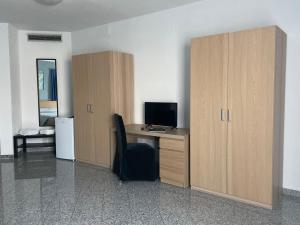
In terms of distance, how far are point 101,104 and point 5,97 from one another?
2.13m

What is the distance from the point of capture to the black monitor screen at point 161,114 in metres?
4.25

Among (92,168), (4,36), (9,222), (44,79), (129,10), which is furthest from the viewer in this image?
(44,79)

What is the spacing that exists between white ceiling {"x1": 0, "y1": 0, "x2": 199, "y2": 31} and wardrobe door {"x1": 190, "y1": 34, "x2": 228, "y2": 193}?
1.16 meters

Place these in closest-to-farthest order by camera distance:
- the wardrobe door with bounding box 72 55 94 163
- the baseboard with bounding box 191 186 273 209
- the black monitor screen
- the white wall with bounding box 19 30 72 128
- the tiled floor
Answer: the tiled floor
the baseboard with bounding box 191 186 273 209
the black monitor screen
the wardrobe door with bounding box 72 55 94 163
the white wall with bounding box 19 30 72 128

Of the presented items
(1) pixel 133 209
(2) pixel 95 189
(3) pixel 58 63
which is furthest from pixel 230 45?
(3) pixel 58 63

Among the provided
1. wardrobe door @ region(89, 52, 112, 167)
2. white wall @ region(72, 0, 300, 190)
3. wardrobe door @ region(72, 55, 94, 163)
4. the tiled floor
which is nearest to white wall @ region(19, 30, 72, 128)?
white wall @ region(72, 0, 300, 190)

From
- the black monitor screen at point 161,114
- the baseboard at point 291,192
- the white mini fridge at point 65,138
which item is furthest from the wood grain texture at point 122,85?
the baseboard at point 291,192

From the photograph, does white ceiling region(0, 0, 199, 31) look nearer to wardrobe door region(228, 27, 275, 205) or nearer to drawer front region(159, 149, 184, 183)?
wardrobe door region(228, 27, 275, 205)

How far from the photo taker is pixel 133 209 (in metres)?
3.12

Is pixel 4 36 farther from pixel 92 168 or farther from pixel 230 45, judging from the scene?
pixel 230 45

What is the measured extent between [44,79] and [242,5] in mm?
4516

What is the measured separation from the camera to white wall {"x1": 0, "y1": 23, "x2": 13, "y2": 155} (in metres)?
5.29

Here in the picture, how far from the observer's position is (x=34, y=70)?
6074 mm

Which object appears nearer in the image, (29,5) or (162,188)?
(162,188)
